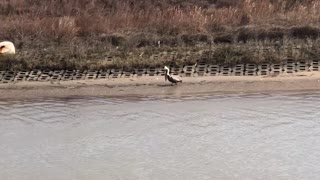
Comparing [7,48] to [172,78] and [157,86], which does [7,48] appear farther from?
[172,78]

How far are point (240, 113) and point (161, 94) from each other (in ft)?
6.49

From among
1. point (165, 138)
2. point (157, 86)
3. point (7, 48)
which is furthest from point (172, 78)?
point (7, 48)

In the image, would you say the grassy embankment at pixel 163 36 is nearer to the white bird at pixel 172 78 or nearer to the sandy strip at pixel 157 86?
the sandy strip at pixel 157 86

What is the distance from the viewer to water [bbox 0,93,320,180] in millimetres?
7434

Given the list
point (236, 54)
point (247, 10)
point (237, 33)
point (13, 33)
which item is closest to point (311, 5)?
point (247, 10)

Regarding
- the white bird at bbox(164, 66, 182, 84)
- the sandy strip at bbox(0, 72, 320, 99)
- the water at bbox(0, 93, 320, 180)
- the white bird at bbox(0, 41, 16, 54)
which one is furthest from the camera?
the white bird at bbox(0, 41, 16, 54)

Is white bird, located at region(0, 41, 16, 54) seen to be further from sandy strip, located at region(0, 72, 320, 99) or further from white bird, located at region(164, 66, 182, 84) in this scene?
white bird, located at region(164, 66, 182, 84)

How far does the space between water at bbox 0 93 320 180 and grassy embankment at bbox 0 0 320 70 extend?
1.91m

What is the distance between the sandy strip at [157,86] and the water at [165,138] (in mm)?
449

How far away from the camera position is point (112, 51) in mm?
13336

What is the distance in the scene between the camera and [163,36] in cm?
1411

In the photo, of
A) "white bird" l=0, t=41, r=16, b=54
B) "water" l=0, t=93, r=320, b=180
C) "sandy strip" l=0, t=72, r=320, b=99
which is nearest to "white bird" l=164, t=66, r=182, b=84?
"sandy strip" l=0, t=72, r=320, b=99

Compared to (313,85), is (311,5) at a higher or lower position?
higher

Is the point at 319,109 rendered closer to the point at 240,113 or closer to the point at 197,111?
the point at 240,113
